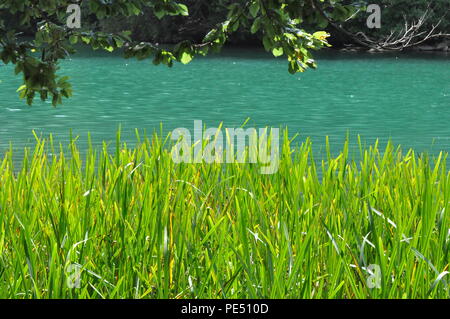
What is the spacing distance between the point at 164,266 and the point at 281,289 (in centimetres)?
56

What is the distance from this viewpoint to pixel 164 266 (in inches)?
146

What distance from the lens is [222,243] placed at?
3.89 metres

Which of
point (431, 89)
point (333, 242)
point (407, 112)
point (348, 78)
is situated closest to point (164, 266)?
point (333, 242)

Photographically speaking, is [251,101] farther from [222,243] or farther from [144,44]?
[222,243]

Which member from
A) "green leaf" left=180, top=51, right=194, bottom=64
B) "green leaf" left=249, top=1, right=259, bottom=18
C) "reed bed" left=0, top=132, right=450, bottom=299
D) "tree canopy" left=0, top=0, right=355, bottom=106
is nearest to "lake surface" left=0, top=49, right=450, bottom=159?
"tree canopy" left=0, top=0, right=355, bottom=106

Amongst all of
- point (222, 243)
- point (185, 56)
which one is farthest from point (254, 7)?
point (222, 243)

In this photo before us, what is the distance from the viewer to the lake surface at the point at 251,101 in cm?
1834

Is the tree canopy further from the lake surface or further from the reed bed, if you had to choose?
the lake surface

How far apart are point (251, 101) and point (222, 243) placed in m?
20.4

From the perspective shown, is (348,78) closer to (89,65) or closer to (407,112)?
(407,112)

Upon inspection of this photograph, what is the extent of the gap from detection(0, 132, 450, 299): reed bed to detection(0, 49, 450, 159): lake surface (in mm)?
7473

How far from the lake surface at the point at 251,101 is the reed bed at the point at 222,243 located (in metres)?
7.47

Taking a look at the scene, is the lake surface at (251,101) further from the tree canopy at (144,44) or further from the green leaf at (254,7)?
the green leaf at (254,7)

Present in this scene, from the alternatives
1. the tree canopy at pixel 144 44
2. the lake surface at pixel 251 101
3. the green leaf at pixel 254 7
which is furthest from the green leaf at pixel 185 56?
the lake surface at pixel 251 101
